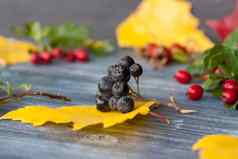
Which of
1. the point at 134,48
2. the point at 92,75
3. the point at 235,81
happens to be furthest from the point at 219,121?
the point at 134,48

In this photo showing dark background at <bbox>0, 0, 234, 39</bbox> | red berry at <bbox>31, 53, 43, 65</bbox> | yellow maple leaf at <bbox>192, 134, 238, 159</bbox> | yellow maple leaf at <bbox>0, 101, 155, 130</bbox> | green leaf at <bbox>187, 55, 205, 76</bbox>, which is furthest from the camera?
dark background at <bbox>0, 0, 234, 39</bbox>

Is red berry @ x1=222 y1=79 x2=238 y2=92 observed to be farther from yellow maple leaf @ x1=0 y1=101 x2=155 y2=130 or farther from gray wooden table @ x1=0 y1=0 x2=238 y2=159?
yellow maple leaf @ x1=0 y1=101 x2=155 y2=130

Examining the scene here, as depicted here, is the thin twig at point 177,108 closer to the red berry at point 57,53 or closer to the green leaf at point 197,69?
the green leaf at point 197,69

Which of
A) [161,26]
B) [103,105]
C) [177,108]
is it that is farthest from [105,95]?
[161,26]

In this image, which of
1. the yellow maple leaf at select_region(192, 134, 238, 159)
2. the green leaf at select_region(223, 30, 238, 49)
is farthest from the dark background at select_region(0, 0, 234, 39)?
the yellow maple leaf at select_region(192, 134, 238, 159)

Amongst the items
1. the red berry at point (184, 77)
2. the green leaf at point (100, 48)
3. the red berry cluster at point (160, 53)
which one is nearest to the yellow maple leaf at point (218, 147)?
the red berry at point (184, 77)

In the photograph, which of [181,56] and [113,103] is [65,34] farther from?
[113,103]
